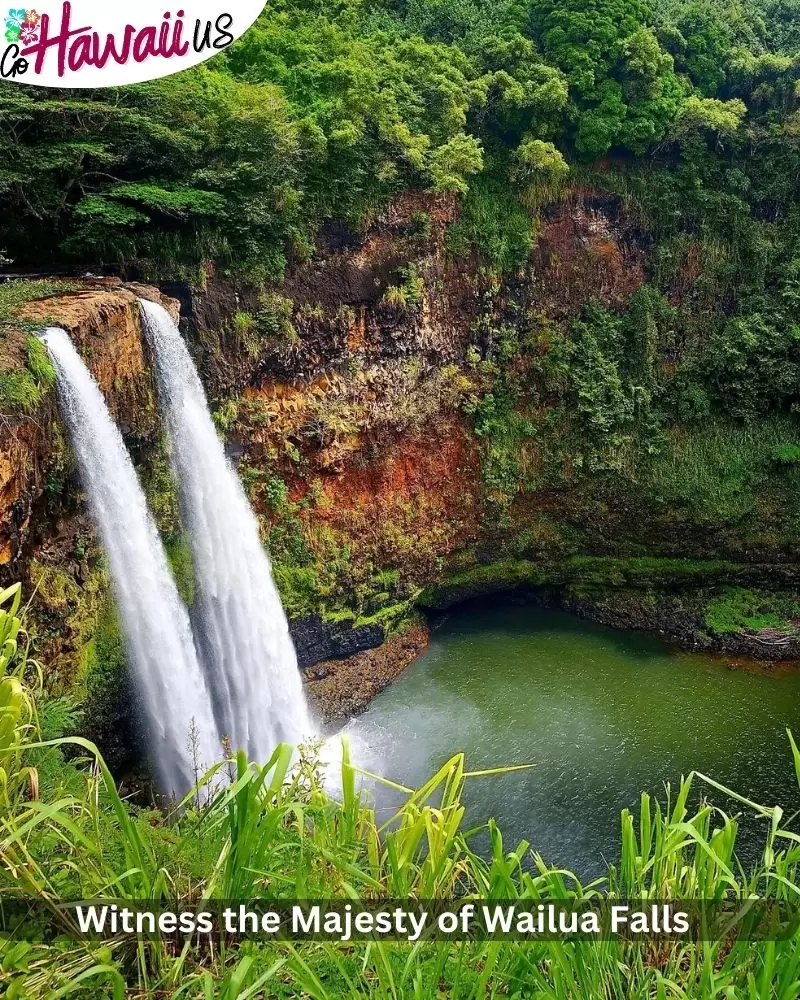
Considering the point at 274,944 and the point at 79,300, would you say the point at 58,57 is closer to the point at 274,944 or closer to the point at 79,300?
the point at 79,300

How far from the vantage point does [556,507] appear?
1364 cm

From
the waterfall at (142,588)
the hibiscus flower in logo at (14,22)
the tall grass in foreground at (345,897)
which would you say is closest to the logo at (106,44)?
the hibiscus flower in logo at (14,22)

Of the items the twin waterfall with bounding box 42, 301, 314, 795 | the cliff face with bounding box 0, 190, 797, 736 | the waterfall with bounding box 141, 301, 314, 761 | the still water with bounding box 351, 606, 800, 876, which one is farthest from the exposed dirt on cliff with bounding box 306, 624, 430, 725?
the waterfall with bounding box 141, 301, 314, 761

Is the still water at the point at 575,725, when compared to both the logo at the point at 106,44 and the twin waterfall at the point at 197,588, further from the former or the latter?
the logo at the point at 106,44

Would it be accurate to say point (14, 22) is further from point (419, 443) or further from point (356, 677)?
point (356, 677)

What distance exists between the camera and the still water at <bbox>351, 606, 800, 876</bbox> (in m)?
8.73

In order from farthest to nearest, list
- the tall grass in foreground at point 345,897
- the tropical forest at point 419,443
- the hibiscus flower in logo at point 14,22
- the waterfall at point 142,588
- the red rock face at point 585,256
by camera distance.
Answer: the red rock face at point 585,256
the hibiscus flower in logo at point 14,22
the waterfall at point 142,588
the tropical forest at point 419,443
the tall grass in foreground at point 345,897

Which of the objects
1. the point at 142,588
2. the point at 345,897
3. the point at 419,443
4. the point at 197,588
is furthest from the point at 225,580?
the point at 345,897

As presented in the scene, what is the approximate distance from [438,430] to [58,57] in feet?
25.4

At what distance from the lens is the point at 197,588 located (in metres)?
8.91

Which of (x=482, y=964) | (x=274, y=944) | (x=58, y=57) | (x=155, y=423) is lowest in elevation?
(x=482, y=964)

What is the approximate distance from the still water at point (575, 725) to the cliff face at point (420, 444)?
804 mm

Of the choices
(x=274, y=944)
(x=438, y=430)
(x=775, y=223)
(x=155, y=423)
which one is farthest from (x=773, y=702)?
(x=274, y=944)

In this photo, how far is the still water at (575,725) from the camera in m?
8.73
